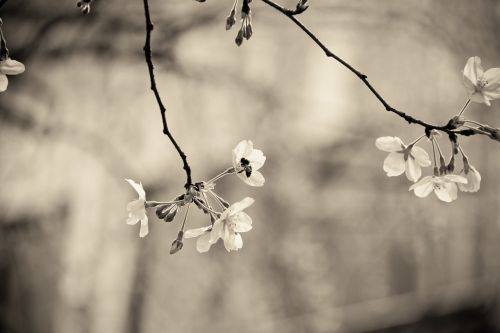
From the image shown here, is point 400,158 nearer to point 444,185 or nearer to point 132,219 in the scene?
point 444,185

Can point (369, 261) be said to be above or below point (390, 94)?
below

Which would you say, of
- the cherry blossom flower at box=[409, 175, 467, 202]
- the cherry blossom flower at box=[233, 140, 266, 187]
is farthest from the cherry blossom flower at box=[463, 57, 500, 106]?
the cherry blossom flower at box=[233, 140, 266, 187]

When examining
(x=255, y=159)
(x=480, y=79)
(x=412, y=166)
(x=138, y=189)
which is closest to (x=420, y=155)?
(x=412, y=166)

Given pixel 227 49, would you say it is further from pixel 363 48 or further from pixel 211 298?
pixel 211 298

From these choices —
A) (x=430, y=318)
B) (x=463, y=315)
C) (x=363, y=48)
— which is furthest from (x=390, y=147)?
(x=463, y=315)

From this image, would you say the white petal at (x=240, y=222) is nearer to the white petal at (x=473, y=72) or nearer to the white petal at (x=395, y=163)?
the white petal at (x=395, y=163)
